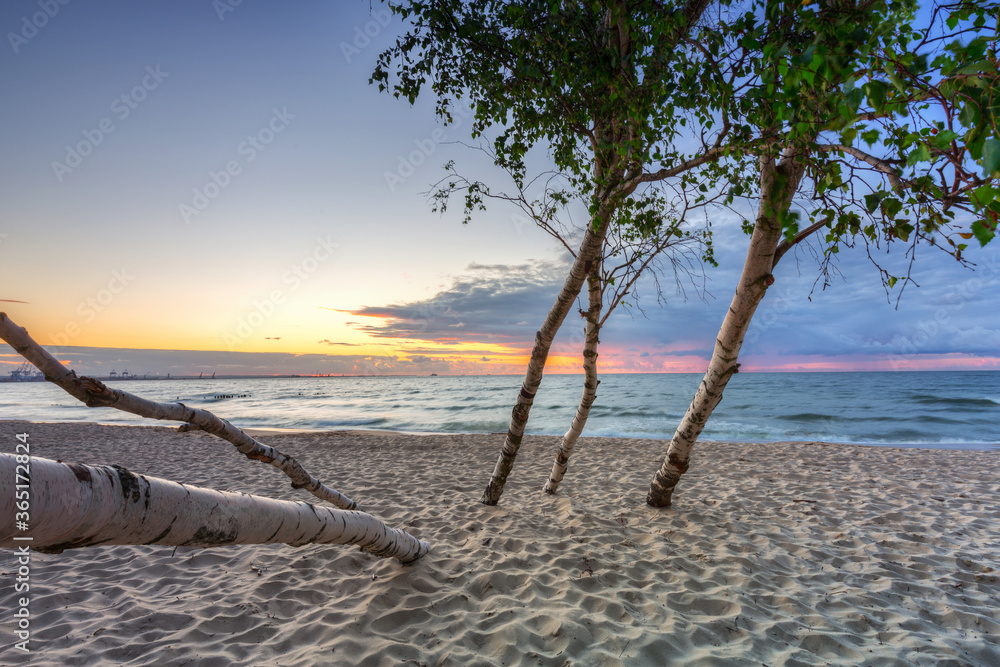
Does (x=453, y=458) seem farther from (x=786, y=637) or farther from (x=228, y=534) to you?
(x=228, y=534)

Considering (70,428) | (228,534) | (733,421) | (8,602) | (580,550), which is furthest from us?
(733,421)

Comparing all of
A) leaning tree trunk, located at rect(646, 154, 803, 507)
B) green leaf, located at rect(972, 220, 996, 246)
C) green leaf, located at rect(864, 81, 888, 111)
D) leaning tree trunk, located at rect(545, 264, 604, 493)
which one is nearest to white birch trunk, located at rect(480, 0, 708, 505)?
leaning tree trunk, located at rect(545, 264, 604, 493)

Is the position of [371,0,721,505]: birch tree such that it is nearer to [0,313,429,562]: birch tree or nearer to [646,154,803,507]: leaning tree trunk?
[646,154,803,507]: leaning tree trunk

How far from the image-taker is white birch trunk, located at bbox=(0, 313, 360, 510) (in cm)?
177

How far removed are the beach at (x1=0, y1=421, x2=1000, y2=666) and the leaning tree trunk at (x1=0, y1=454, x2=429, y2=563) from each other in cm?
143

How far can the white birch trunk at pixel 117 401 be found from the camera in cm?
177

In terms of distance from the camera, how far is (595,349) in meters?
5.23

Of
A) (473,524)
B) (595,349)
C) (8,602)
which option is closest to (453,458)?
(473,524)

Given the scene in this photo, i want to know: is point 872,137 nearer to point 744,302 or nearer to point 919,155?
point 919,155

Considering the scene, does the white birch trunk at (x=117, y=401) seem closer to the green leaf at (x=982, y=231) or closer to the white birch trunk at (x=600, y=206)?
the white birch trunk at (x=600, y=206)

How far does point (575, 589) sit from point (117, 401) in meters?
3.51

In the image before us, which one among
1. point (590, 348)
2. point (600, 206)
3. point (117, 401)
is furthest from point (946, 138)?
point (590, 348)

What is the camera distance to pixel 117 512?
1334 mm

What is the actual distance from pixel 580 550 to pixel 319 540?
2904 mm
